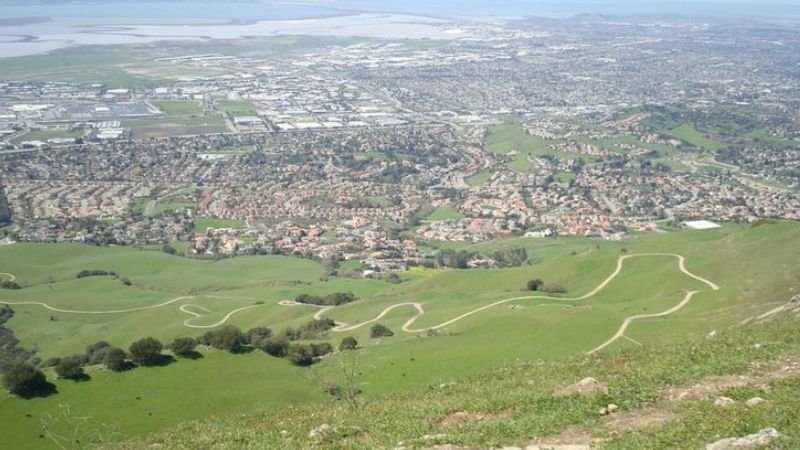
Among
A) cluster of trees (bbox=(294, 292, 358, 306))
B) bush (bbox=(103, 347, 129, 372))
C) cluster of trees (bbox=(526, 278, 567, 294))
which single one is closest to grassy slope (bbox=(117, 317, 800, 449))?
bush (bbox=(103, 347, 129, 372))

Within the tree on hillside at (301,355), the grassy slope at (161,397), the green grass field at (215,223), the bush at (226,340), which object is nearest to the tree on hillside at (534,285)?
the tree on hillside at (301,355)

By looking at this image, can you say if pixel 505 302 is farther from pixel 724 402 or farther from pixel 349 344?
pixel 724 402

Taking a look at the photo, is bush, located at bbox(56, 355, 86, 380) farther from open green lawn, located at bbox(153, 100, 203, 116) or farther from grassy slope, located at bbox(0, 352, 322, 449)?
open green lawn, located at bbox(153, 100, 203, 116)

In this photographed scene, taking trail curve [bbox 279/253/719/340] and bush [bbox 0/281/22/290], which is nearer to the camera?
trail curve [bbox 279/253/719/340]

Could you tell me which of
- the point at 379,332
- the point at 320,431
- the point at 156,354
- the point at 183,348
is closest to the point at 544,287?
the point at 379,332

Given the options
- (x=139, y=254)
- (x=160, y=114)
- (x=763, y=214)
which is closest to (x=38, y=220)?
A: (x=139, y=254)

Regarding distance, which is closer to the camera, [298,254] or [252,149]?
[298,254]

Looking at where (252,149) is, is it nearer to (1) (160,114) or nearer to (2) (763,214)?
(1) (160,114)
